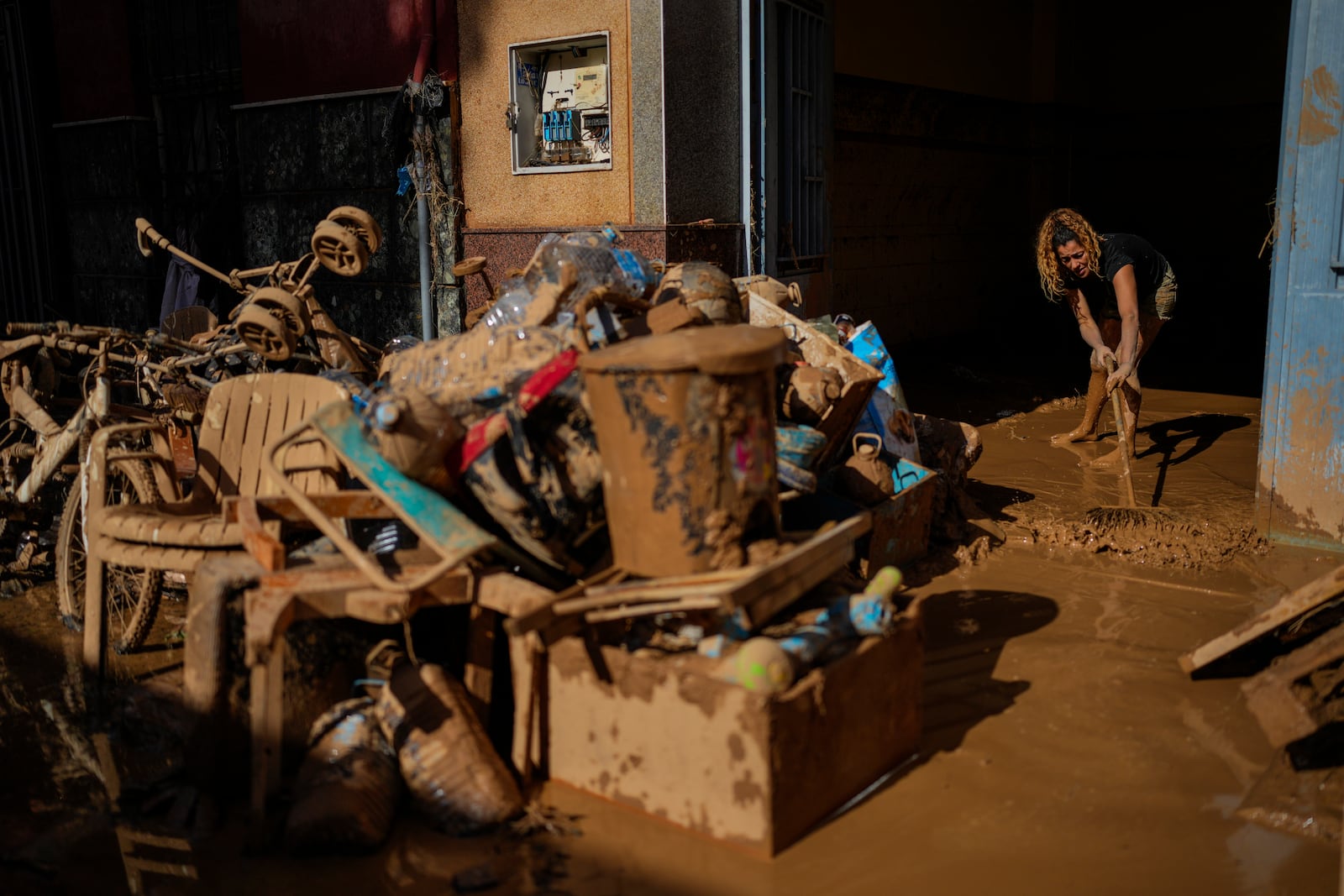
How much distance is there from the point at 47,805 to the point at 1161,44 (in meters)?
15.5

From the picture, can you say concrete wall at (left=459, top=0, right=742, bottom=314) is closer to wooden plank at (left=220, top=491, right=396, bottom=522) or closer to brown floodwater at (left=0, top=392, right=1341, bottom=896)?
brown floodwater at (left=0, top=392, right=1341, bottom=896)

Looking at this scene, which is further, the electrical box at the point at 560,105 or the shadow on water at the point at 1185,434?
the shadow on water at the point at 1185,434

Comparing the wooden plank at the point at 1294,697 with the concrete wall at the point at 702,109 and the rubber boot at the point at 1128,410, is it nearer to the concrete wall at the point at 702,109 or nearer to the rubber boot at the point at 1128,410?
the rubber boot at the point at 1128,410

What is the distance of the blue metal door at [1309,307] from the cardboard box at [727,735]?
10.2 feet

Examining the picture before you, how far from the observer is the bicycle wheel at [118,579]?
4.60 m

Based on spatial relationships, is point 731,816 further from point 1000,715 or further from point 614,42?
point 614,42

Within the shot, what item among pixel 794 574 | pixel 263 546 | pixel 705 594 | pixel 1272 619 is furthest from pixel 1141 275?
pixel 263 546

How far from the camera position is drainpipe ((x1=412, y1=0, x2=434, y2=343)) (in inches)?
298

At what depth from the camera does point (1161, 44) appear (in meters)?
14.8

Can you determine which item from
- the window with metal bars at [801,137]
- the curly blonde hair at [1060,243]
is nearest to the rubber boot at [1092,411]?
the curly blonde hair at [1060,243]

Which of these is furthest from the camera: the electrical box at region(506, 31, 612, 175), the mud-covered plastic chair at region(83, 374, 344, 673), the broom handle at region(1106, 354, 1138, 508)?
the electrical box at region(506, 31, 612, 175)

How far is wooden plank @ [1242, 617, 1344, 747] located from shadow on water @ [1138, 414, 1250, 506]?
3118 mm

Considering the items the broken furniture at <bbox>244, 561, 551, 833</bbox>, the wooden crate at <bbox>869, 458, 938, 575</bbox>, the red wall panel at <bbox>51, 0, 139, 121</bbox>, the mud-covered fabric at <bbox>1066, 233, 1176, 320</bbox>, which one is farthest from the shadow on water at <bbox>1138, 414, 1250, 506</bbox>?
the red wall panel at <bbox>51, 0, 139, 121</bbox>

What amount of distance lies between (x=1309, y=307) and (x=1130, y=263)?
63.3 inches
